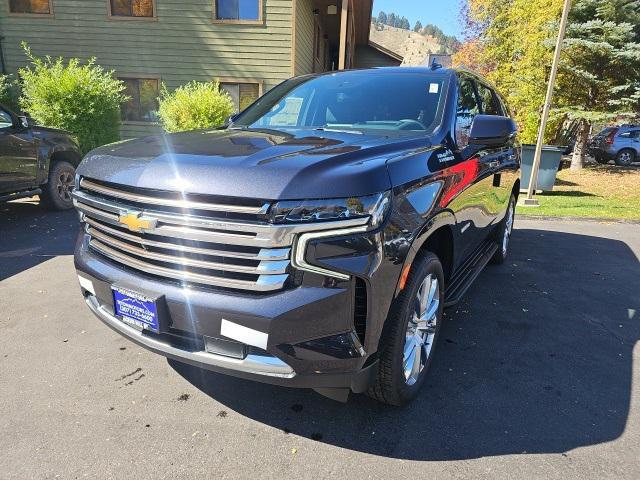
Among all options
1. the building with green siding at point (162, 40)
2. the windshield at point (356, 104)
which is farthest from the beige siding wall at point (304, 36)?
the windshield at point (356, 104)

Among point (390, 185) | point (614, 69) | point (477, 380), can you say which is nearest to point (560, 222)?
point (477, 380)

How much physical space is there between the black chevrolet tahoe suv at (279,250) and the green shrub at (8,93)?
11.4m

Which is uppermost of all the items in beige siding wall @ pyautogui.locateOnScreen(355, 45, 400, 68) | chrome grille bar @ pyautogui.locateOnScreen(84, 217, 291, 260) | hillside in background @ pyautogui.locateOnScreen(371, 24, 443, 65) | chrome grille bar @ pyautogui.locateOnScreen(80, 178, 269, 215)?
hillside in background @ pyautogui.locateOnScreen(371, 24, 443, 65)

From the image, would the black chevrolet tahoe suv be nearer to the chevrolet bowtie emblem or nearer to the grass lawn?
the chevrolet bowtie emblem

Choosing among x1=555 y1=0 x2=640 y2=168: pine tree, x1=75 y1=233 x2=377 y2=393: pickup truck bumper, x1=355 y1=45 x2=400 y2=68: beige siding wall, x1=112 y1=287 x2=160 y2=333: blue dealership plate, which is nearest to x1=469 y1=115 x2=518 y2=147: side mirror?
x1=75 y1=233 x2=377 y2=393: pickup truck bumper

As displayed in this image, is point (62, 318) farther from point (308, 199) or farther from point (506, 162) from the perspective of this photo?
point (506, 162)

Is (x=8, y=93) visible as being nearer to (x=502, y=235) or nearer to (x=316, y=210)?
(x=502, y=235)

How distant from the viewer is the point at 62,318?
3.57m

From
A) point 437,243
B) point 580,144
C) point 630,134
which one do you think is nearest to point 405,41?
point 630,134

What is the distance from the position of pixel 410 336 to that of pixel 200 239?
1.24 metres

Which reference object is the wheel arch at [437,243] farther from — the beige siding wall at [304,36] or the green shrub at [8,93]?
the green shrub at [8,93]

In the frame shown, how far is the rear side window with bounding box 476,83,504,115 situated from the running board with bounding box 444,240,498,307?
4.00ft

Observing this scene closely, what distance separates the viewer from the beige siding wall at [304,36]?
12.6 m

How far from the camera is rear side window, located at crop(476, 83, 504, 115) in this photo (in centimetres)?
405
